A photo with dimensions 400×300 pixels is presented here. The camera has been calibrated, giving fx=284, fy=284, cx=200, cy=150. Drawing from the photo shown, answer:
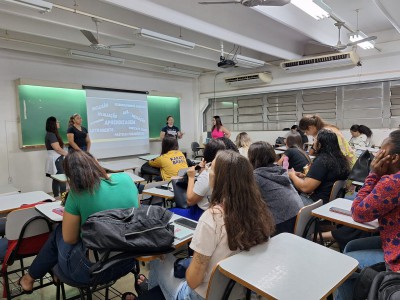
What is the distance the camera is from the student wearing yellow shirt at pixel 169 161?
11.7ft

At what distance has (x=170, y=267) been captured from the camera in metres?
1.51

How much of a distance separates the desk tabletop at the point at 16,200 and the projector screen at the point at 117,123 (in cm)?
357

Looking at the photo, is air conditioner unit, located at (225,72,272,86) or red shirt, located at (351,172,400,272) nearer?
red shirt, located at (351,172,400,272)

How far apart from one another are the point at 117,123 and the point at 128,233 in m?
5.66

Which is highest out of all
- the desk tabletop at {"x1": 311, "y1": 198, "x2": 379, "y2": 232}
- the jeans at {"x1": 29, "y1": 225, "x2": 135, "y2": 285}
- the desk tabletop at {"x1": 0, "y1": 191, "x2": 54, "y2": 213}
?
the desk tabletop at {"x1": 311, "y1": 198, "x2": 379, "y2": 232}

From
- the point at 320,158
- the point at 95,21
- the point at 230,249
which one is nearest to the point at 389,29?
the point at 320,158

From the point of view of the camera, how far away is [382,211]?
1463 millimetres

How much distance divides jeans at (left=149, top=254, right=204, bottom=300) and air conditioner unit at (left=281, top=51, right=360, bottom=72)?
570 centimetres

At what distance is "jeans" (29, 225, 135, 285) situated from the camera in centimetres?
161

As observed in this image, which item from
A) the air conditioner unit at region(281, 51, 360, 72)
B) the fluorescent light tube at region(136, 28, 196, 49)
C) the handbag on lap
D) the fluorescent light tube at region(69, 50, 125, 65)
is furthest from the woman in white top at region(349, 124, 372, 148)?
the fluorescent light tube at region(69, 50, 125, 65)

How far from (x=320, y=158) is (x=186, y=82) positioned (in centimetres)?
666

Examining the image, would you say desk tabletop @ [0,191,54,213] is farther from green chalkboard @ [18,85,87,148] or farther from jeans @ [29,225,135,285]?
green chalkboard @ [18,85,87,148]

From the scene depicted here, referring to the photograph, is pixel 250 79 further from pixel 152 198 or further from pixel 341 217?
pixel 341 217

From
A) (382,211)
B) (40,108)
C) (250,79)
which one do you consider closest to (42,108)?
(40,108)
